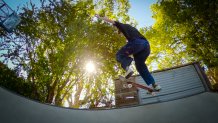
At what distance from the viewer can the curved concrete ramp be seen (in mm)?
3752

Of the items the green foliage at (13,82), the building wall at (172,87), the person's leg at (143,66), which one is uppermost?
the green foliage at (13,82)

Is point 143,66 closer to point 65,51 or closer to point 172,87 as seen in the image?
point 172,87

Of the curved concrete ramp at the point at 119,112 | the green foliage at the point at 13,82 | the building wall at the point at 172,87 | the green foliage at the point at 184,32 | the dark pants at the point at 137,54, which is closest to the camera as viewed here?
the curved concrete ramp at the point at 119,112

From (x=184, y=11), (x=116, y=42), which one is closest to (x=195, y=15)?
(x=184, y=11)

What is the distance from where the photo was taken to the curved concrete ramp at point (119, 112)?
3.75 m

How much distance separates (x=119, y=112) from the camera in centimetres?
446

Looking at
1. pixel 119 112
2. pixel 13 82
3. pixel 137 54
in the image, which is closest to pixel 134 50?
pixel 137 54

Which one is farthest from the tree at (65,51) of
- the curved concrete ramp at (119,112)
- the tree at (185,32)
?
the curved concrete ramp at (119,112)

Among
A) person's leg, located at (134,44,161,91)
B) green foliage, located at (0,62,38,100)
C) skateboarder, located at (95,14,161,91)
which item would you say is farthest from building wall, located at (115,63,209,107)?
green foliage, located at (0,62,38,100)

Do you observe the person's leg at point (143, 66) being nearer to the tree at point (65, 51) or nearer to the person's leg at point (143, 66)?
the person's leg at point (143, 66)

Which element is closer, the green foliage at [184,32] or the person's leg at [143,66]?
the person's leg at [143,66]

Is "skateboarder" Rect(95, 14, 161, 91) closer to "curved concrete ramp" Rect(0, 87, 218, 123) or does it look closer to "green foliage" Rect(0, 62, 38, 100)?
"curved concrete ramp" Rect(0, 87, 218, 123)

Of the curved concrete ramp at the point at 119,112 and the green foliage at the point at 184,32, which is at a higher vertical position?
the green foliage at the point at 184,32

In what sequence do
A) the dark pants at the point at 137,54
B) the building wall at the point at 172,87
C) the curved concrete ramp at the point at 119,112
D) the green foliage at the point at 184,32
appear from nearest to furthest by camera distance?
the curved concrete ramp at the point at 119,112 → the dark pants at the point at 137,54 → the building wall at the point at 172,87 → the green foliage at the point at 184,32
